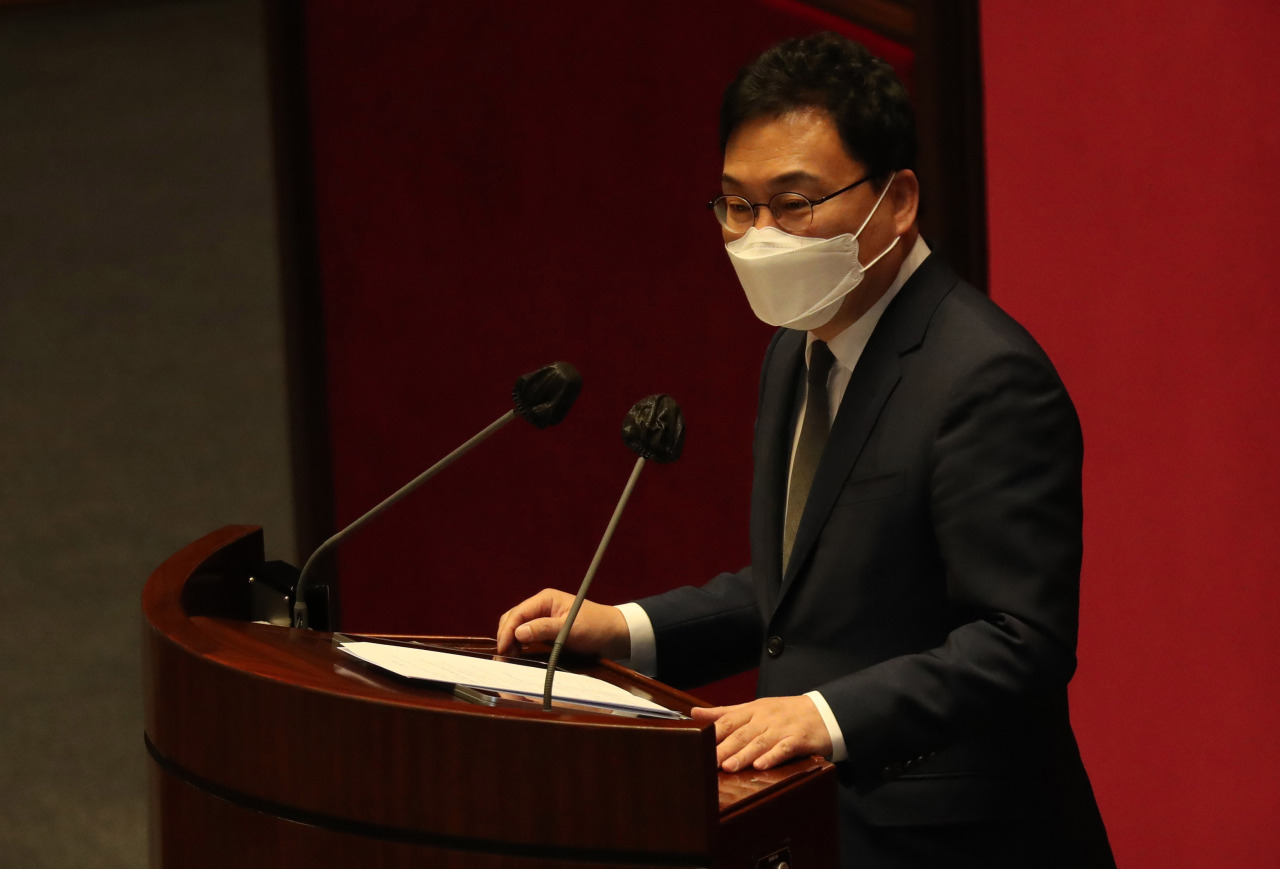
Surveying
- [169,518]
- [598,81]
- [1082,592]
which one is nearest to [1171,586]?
[1082,592]

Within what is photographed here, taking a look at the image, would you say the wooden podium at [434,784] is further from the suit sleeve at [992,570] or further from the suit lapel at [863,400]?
the suit lapel at [863,400]

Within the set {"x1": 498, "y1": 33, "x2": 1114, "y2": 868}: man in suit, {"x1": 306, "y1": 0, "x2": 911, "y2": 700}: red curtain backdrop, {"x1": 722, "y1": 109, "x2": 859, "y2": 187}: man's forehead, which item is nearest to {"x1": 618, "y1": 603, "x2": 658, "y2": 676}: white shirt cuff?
{"x1": 498, "y1": 33, "x2": 1114, "y2": 868}: man in suit

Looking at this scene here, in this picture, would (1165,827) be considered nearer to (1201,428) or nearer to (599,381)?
(1201,428)

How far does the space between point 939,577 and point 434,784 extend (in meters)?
0.57

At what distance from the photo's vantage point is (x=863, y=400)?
4.31ft

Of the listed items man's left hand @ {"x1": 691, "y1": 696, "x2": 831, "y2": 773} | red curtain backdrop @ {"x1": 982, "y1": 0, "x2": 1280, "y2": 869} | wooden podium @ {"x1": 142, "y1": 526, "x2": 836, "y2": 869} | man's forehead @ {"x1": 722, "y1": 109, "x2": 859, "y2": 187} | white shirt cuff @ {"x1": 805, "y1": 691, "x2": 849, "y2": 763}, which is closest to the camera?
wooden podium @ {"x1": 142, "y1": 526, "x2": 836, "y2": 869}

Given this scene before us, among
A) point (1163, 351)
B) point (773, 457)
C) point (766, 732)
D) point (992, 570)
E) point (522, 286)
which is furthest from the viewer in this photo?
point (522, 286)

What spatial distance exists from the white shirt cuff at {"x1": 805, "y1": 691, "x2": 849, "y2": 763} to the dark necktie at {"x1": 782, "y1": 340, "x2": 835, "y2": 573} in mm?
275

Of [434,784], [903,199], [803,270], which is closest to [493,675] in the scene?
[434,784]

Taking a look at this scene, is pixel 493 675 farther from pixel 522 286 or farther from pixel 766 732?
pixel 522 286

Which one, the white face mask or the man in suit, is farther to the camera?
the white face mask

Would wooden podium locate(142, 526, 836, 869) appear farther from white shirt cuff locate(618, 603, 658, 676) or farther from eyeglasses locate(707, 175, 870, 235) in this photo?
eyeglasses locate(707, 175, 870, 235)

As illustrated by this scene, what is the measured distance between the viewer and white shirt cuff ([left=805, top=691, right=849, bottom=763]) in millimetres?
1079

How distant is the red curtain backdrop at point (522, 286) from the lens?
8.61ft
